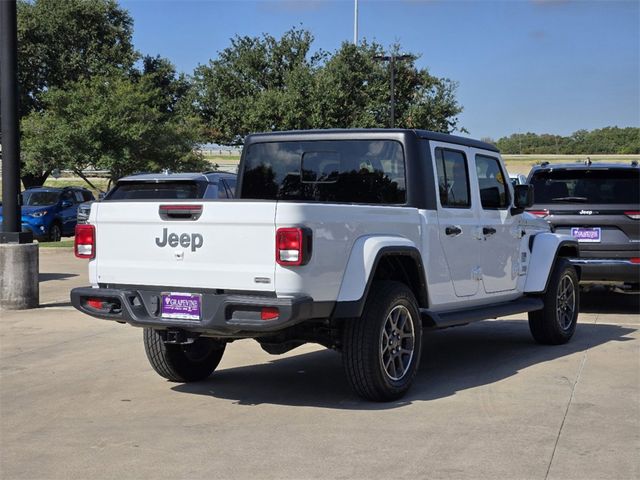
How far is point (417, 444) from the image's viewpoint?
5.73 m

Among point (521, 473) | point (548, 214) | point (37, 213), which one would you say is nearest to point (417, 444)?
point (521, 473)

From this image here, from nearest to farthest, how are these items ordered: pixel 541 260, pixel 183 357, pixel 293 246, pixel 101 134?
pixel 293 246, pixel 183 357, pixel 541 260, pixel 101 134

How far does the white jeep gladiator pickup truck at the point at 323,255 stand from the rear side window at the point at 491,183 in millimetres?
23

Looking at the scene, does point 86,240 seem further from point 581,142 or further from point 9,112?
point 581,142

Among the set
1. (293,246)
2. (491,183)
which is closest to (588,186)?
(491,183)

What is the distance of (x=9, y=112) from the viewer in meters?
12.0

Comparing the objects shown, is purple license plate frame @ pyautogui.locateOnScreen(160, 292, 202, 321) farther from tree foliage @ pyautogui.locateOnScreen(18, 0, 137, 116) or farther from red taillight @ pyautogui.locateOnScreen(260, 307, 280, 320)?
tree foliage @ pyautogui.locateOnScreen(18, 0, 137, 116)

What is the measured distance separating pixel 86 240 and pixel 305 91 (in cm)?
3330

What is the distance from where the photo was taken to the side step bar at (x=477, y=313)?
7.46 m

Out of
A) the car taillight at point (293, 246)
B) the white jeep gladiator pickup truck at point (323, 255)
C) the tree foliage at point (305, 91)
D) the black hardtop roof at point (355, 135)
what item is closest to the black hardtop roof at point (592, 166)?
the white jeep gladiator pickup truck at point (323, 255)

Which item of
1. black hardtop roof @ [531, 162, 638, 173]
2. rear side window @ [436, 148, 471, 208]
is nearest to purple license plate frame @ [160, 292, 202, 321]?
rear side window @ [436, 148, 471, 208]

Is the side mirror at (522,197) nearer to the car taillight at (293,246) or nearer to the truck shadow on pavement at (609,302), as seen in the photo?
the car taillight at (293,246)

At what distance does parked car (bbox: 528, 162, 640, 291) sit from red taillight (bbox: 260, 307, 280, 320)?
20.0 feet

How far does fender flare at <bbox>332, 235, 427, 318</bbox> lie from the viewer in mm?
6422
